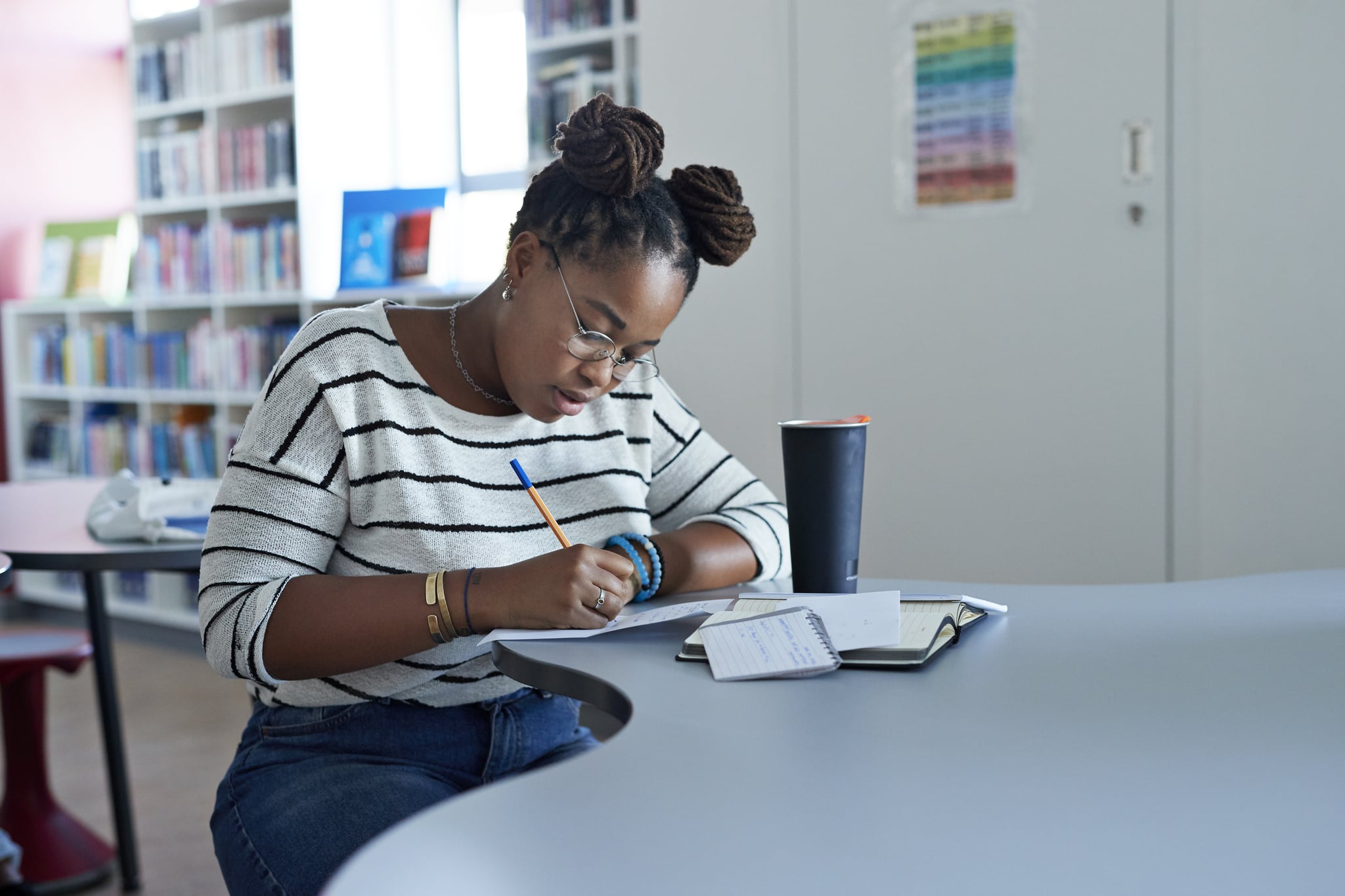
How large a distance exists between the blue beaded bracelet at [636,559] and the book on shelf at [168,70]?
4.08 m

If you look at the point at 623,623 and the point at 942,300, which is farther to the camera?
the point at 942,300

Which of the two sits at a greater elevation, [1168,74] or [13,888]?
[1168,74]

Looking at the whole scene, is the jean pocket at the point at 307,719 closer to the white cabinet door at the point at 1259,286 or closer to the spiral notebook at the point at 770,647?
the spiral notebook at the point at 770,647

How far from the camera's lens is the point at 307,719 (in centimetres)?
125

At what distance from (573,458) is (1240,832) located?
881 mm

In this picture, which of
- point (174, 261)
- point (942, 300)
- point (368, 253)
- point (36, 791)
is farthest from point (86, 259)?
point (942, 300)

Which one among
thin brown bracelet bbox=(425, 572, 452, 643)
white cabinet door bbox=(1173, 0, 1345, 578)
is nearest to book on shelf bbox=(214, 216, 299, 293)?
white cabinet door bbox=(1173, 0, 1345, 578)

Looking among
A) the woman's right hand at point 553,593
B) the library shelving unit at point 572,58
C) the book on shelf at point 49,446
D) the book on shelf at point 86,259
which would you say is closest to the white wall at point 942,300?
the library shelving unit at point 572,58

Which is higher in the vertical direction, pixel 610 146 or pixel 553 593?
pixel 610 146

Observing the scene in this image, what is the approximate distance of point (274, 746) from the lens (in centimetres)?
124

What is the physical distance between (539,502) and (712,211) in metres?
0.37

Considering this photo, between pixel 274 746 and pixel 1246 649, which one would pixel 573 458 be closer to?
pixel 274 746

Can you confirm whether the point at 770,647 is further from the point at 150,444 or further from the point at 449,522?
the point at 150,444

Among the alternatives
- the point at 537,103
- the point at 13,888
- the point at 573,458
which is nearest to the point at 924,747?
the point at 573,458
